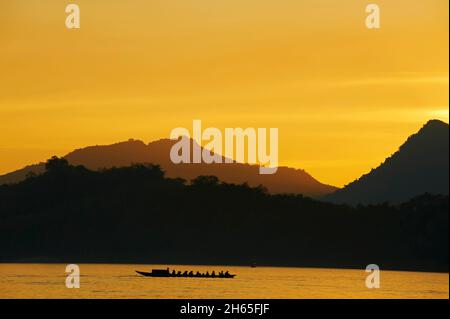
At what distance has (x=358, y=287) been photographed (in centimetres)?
16675
